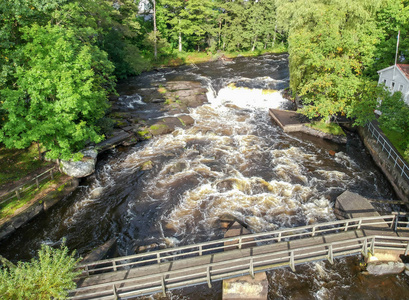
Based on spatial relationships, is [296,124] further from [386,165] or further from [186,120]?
[186,120]

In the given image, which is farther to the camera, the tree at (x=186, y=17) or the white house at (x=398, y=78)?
the tree at (x=186, y=17)

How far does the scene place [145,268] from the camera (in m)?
12.2

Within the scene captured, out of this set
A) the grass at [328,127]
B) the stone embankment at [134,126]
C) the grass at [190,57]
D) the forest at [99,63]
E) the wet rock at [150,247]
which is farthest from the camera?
the grass at [190,57]

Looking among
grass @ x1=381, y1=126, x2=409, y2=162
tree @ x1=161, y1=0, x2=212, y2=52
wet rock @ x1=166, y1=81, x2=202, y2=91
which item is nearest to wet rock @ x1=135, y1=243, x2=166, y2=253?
grass @ x1=381, y1=126, x2=409, y2=162

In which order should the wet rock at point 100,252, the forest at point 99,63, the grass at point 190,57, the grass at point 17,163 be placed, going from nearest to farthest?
the wet rock at point 100,252
the forest at point 99,63
the grass at point 17,163
the grass at point 190,57

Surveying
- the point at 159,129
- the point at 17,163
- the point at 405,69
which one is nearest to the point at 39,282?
the point at 17,163

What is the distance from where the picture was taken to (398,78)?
24.6 m

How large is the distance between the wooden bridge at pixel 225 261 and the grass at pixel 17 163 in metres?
10.9

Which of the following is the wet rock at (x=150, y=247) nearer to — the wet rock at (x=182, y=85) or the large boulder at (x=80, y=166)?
the large boulder at (x=80, y=166)

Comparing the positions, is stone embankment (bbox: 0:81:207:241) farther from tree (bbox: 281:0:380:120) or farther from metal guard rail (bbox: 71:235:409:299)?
tree (bbox: 281:0:380:120)

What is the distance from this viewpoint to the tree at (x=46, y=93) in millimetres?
16469

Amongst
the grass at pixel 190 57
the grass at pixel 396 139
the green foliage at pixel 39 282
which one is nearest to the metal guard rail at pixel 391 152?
the grass at pixel 396 139

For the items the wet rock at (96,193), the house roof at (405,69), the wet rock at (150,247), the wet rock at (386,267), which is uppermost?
the house roof at (405,69)

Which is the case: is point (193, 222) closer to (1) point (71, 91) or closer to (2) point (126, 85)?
(1) point (71, 91)
